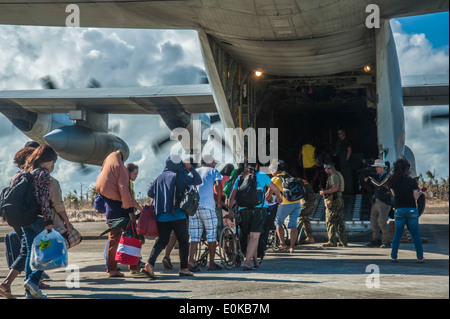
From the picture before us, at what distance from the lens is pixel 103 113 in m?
16.5

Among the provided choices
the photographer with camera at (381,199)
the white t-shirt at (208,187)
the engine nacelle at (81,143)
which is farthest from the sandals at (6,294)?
the engine nacelle at (81,143)

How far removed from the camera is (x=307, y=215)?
10.2 metres

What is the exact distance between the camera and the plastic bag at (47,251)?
4.55 meters

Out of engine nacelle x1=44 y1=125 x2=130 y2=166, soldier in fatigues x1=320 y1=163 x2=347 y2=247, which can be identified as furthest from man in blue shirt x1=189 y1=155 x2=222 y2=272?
engine nacelle x1=44 y1=125 x2=130 y2=166

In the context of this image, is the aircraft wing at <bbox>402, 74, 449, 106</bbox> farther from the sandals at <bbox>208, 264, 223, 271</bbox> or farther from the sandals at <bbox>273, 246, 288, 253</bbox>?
the sandals at <bbox>208, 264, 223, 271</bbox>

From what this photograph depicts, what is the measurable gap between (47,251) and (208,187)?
2.82m

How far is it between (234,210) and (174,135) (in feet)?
28.6

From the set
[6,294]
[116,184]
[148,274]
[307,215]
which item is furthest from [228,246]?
[307,215]

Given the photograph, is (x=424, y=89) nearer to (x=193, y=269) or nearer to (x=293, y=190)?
(x=293, y=190)

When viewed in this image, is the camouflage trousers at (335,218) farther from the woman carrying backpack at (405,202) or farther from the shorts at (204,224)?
the shorts at (204,224)

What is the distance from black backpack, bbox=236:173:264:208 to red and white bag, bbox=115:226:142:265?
59.8 inches

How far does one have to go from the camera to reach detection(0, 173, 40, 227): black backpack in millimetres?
4699

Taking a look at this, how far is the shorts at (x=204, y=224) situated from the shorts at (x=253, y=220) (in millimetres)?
398

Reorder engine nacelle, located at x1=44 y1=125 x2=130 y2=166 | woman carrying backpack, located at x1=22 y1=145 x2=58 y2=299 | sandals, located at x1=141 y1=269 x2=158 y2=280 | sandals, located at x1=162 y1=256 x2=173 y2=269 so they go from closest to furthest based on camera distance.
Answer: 1. woman carrying backpack, located at x1=22 y1=145 x2=58 y2=299
2. sandals, located at x1=141 y1=269 x2=158 y2=280
3. sandals, located at x1=162 y1=256 x2=173 y2=269
4. engine nacelle, located at x1=44 y1=125 x2=130 y2=166
